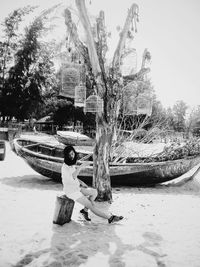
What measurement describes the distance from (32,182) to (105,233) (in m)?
4.58

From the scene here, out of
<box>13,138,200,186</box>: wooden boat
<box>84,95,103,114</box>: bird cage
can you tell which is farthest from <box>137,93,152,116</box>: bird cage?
<box>13,138,200,186</box>: wooden boat

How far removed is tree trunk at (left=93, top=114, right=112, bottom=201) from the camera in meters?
6.45

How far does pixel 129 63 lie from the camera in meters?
6.38

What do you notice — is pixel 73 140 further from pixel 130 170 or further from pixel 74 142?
pixel 130 170

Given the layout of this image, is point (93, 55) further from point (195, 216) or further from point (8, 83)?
point (8, 83)

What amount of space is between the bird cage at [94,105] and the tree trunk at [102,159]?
21cm

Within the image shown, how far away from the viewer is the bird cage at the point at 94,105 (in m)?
6.22

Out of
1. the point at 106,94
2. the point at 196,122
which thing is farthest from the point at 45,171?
the point at 196,122

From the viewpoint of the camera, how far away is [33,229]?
4.66 meters

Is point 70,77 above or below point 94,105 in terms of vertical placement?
above

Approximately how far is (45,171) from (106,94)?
365 centimetres

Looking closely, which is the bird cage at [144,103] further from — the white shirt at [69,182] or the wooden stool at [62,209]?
the wooden stool at [62,209]

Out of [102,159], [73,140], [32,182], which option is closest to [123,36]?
[102,159]

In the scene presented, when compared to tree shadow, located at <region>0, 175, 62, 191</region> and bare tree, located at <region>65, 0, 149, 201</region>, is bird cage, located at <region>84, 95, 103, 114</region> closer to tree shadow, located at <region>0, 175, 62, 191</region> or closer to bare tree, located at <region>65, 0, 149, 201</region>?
bare tree, located at <region>65, 0, 149, 201</region>
